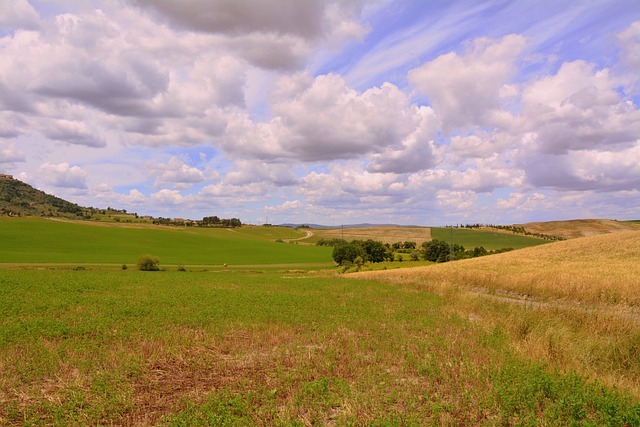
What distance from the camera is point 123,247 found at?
4190 inches

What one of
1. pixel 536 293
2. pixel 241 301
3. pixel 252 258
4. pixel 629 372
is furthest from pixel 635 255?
pixel 252 258

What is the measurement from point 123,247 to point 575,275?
10625cm

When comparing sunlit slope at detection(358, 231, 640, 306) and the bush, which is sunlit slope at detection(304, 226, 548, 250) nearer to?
sunlit slope at detection(358, 231, 640, 306)

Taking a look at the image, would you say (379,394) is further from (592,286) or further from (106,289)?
(106,289)

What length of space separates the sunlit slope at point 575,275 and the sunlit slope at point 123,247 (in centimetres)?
6981

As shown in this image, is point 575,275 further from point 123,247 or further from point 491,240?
point 491,240

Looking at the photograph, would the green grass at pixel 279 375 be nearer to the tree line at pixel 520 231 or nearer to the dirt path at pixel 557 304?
the dirt path at pixel 557 304

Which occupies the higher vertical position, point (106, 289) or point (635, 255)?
point (635, 255)

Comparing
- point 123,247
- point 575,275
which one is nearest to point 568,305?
point 575,275

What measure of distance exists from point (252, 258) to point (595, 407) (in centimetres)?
10649

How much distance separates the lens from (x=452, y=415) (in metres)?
7.49

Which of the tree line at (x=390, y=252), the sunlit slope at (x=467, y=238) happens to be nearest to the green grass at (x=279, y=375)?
the tree line at (x=390, y=252)

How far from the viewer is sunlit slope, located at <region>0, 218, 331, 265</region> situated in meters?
88.3

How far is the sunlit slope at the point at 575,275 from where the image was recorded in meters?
24.0
